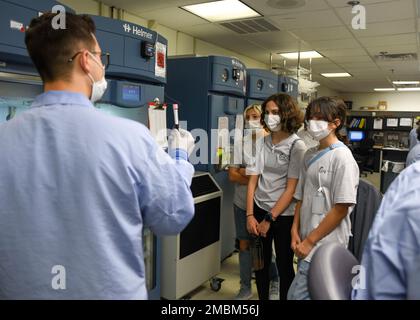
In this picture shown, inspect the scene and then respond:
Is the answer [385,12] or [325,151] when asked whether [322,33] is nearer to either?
[385,12]

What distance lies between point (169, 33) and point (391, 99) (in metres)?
9.46

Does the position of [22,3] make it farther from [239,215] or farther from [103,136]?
[239,215]

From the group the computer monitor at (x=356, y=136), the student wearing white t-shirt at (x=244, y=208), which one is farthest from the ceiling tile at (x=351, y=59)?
the student wearing white t-shirt at (x=244, y=208)

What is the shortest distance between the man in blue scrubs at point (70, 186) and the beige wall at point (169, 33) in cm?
257

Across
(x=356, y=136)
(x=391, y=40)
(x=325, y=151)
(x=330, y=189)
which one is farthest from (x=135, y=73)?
(x=356, y=136)

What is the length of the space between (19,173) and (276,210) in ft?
5.01

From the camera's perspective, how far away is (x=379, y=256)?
65cm

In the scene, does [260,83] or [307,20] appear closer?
[260,83]

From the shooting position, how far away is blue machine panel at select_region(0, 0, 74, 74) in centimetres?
137

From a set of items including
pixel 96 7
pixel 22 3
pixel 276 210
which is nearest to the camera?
pixel 22 3

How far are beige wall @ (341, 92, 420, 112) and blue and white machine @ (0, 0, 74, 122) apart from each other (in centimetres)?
1154

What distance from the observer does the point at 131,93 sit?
2.03 meters

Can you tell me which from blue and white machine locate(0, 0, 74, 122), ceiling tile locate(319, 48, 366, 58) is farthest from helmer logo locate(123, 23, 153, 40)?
ceiling tile locate(319, 48, 366, 58)
